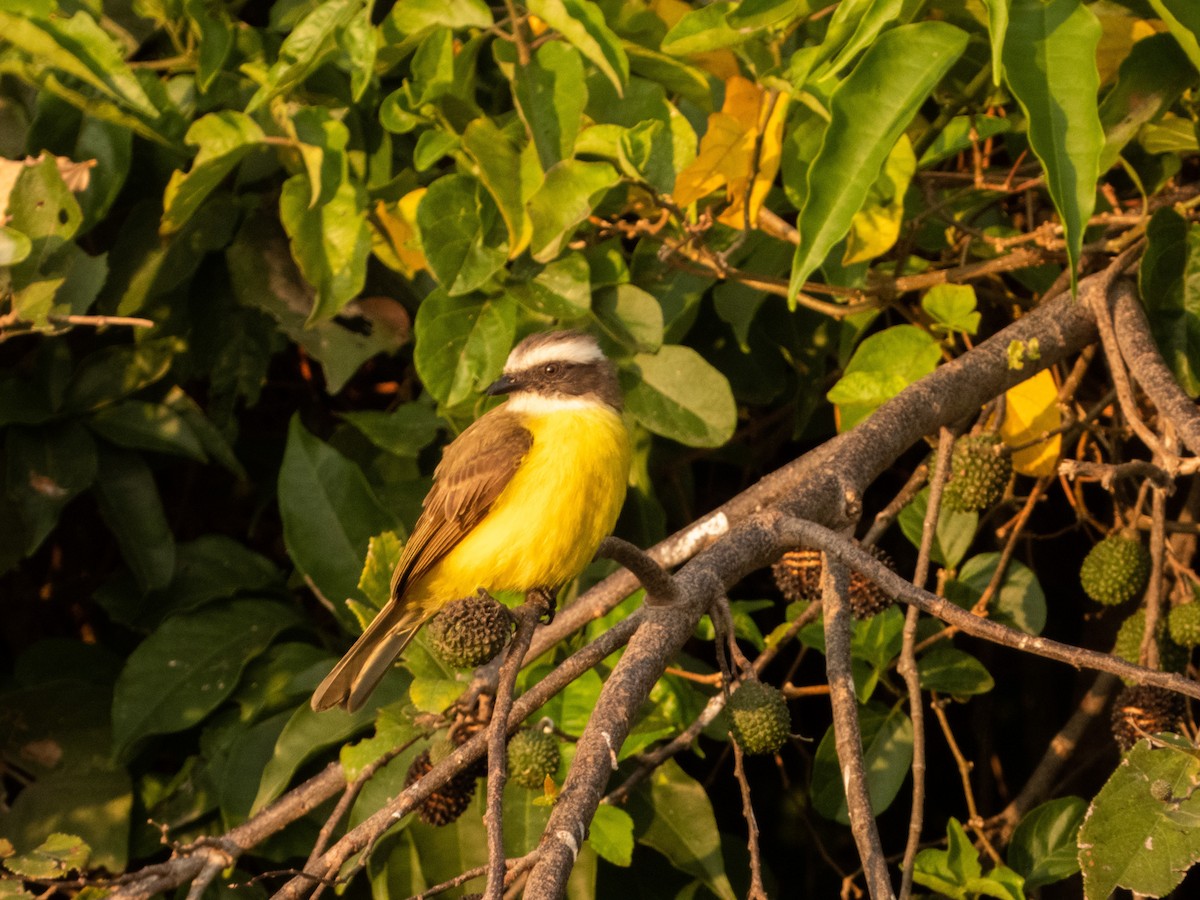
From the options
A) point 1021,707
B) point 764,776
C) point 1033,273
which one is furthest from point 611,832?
point 1021,707

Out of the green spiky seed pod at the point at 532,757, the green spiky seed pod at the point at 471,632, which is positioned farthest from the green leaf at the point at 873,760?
the green spiky seed pod at the point at 471,632

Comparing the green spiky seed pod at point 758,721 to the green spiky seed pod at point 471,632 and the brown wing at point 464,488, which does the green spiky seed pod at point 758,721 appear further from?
the brown wing at point 464,488

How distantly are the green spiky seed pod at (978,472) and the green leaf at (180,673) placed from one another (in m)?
1.76

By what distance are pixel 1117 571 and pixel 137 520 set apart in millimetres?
2417

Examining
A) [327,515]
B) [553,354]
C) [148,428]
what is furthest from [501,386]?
[148,428]

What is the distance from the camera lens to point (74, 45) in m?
2.89

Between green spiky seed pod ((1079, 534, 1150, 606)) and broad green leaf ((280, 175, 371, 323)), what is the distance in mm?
1714

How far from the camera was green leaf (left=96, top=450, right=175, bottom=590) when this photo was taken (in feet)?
12.0

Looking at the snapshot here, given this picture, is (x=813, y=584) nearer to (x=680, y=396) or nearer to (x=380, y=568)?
(x=680, y=396)

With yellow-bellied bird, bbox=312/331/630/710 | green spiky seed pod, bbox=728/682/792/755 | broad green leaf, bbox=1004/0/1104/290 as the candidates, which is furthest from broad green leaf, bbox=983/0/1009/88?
yellow-bellied bird, bbox=312/331/630/710

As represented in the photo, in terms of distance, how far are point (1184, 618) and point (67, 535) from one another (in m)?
3.16

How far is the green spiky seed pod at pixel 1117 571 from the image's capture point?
2.90 m

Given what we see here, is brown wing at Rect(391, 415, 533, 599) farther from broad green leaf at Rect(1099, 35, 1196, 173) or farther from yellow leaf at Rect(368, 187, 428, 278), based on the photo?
broad green leaf at Rect(1099, 35, 1196, 173)

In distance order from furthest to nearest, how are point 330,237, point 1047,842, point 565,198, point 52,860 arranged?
point 330,237 → point 1047,842 → point 565,198 → point 52,860
